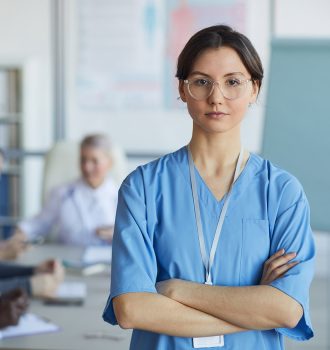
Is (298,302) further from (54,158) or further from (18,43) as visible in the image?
(18,43)

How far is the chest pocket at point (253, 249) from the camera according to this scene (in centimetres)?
162

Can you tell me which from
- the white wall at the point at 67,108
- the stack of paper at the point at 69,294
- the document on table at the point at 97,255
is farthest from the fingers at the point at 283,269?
the white wall at the point at 67,108

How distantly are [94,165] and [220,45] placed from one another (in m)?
2.76

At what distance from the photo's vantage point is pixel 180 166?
1.69m

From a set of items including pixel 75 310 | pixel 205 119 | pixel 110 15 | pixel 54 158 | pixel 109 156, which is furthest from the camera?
pixel 110 15

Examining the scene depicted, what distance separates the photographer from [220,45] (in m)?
1.61

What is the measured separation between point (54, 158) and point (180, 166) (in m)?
3.10

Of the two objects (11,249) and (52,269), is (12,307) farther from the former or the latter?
(11,249)

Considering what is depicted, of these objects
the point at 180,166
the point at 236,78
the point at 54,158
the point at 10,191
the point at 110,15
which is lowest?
the point at 10,191

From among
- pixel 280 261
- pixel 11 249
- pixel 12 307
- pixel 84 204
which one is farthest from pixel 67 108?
pixel 280 261

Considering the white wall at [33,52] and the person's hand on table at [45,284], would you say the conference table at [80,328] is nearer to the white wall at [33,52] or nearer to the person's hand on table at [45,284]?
the person's hand on table at [45,284]

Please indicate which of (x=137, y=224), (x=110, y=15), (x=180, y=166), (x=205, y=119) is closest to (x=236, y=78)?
(x=205, y=119)

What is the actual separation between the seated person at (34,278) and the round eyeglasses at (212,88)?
1.56 meters

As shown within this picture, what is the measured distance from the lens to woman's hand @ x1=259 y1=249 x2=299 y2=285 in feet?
5.29
